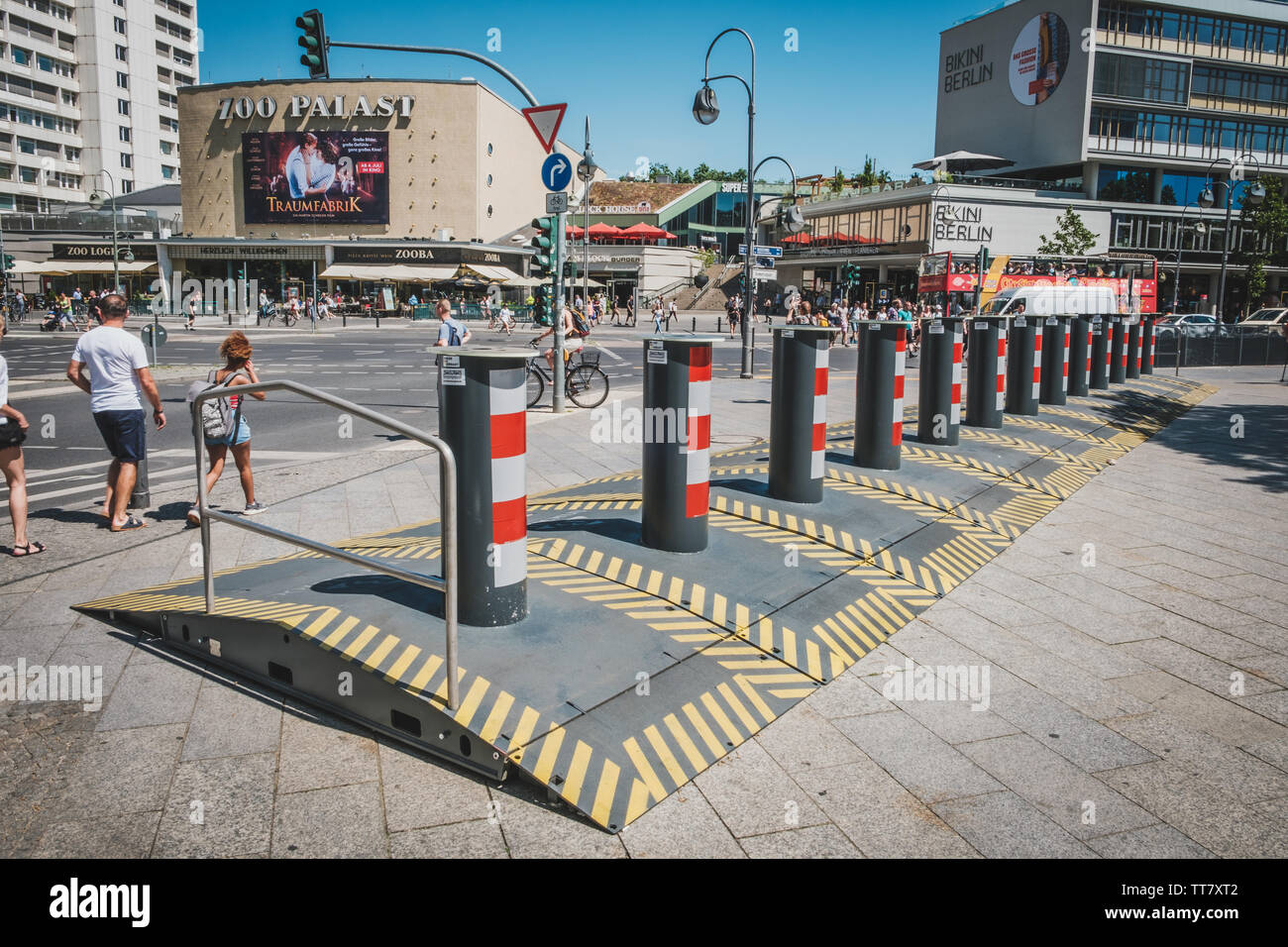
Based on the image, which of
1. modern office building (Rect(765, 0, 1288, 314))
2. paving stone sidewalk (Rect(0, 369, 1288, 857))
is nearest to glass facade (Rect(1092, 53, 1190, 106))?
modern office building (Rect(765, 0, 1288, 314))

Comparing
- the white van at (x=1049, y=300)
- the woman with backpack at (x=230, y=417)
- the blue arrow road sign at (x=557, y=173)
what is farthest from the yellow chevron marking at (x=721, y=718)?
the white van at (x=1049, y=300)

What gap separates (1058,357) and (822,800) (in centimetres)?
1233

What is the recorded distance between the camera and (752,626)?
4.95 metres

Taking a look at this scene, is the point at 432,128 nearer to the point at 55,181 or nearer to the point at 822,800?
the point at 55,181

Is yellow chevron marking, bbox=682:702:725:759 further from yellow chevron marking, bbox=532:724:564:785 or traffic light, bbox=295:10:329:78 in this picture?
traffic light, bbox=295:10:329:78

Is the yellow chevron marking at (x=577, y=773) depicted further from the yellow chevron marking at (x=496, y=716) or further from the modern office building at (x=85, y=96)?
the modern office building at (x=85, y=96)

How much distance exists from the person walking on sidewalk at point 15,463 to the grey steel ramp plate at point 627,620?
1735 mm

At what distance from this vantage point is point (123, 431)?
7375 millimetres

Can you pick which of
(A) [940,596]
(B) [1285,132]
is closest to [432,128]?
(B) [1285,132]

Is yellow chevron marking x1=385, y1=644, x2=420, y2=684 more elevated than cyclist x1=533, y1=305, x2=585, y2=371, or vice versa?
cyclist x1=533, y1=305, x2=585, y2=371

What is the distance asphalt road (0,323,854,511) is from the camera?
10.2 meters

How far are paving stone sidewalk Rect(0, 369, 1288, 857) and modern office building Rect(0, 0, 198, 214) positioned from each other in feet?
272

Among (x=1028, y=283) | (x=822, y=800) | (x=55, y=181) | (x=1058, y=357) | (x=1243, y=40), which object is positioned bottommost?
(x=822, y=800)

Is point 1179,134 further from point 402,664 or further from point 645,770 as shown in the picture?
point 402,664
